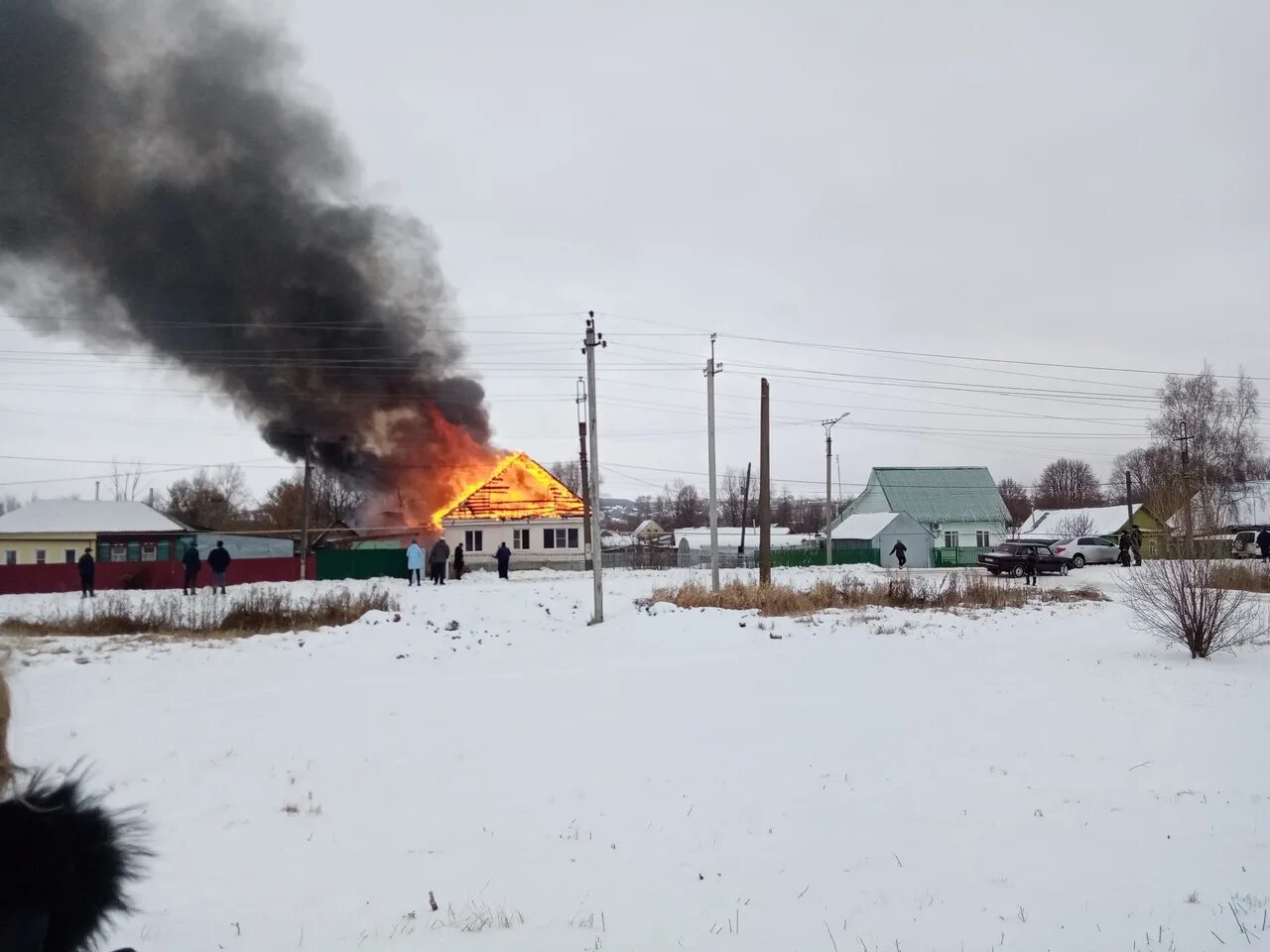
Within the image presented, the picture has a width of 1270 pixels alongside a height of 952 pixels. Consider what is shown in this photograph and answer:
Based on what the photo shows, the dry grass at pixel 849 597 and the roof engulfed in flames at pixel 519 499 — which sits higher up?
the roof engulfed in flames at pixel 519 499

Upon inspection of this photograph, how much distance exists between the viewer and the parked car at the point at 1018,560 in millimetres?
35094

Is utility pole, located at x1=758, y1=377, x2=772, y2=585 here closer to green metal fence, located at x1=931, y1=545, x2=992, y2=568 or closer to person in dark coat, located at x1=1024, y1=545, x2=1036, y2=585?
person in dark coat, located at x1=1024, y1=545, x2=1036, y2=585

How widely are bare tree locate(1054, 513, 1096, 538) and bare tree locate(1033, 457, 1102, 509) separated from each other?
43354 mm

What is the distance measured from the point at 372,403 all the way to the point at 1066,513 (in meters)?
45.7

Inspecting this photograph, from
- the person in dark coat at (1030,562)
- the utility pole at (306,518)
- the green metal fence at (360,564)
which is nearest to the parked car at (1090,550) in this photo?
the person in dark coat at (1030,562)

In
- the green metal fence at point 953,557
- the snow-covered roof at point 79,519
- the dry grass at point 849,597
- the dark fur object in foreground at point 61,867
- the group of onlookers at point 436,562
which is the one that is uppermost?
the snow-covered roof at point 79,519

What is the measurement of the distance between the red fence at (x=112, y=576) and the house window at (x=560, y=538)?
17.4 m

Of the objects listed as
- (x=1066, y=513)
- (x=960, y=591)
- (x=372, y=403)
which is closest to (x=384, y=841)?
(x=960, y=591)

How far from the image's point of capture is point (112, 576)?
1222 inches

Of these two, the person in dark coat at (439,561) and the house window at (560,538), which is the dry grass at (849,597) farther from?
the house window at (560,538)

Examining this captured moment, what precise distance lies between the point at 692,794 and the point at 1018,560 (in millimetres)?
31361

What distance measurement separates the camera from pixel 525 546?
47.8 metres

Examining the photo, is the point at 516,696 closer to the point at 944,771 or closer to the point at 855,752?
the point at 855,752

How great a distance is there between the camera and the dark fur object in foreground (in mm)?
1579
